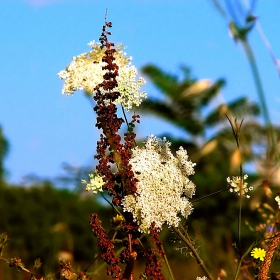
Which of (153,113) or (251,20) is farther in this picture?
(153,113)

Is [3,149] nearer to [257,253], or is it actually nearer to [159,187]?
[257,253]

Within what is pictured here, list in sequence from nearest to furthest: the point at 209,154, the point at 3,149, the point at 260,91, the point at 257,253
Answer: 1. the point at 260,91
2. the point at 257,253
3. the point at 209,154
4. the point at 3,149

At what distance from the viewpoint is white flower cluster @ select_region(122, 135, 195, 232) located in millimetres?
1909

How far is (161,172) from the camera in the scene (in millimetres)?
1960

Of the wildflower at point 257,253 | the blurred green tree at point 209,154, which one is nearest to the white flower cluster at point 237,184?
the wildflower at point 257,253

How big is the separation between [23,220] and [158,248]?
42.7ft

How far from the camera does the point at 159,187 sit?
194cm

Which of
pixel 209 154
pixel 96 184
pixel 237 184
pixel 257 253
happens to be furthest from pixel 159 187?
pixel 209 154

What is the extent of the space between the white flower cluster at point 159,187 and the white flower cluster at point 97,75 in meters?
0.15

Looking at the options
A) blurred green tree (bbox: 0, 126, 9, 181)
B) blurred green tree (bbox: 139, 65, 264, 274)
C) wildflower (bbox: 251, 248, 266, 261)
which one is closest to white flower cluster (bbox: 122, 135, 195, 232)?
wildflower (bbox: 251, 248, 266, 261)

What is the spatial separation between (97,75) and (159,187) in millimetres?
424

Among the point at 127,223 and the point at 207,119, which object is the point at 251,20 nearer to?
the point at 127,223

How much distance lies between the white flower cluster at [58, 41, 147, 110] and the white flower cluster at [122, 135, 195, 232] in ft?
0.50

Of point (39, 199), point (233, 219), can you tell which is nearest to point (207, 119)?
point (233, 219)
